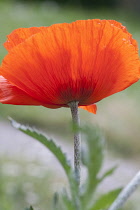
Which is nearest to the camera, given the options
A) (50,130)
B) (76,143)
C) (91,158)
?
(91,158)

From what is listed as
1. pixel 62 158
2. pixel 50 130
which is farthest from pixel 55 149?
pixel 50 130

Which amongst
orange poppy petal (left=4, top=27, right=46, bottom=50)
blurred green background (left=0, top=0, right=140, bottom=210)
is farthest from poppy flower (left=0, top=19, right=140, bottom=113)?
blurred green background (left=0, top=0, right=140, bottom=210)

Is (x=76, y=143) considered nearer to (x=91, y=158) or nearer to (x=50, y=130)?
(x=91, y=158)

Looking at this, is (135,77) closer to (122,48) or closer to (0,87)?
(122,48)

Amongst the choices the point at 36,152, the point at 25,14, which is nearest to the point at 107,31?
the point at 36,152

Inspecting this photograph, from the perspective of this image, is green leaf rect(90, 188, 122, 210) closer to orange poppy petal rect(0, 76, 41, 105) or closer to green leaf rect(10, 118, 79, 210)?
green leaf rect(10, 118, 79, 210)

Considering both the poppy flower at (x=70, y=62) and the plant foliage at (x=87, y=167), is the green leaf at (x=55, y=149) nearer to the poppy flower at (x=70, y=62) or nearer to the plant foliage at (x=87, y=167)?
the plant foliage at (x=87, y=167)
